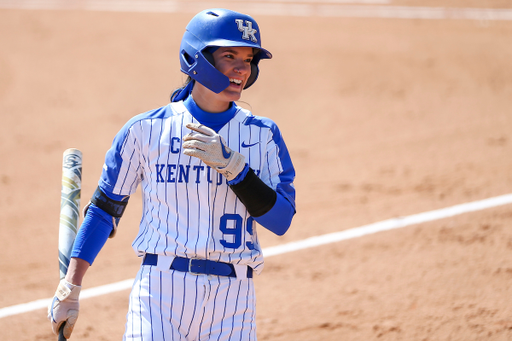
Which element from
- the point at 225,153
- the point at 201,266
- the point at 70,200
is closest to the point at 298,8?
the point at 70,200

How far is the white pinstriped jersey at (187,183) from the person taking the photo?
2.55 metres

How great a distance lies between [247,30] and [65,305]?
163 cm

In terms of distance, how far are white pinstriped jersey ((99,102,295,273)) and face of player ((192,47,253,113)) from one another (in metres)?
0.11

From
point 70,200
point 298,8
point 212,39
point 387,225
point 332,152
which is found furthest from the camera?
point 298,8

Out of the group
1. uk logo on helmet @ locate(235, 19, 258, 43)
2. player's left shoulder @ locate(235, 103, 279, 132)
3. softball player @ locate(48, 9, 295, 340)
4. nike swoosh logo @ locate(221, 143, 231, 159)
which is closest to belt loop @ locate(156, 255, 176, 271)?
softball player @ locate(48, 9, 295, 340)

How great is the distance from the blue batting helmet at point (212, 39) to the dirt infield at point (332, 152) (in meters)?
2.65

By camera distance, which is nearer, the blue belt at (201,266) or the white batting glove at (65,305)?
the blue belt at (201,266)

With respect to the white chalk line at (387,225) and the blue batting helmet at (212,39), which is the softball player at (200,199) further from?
the white chalk line at (387,225)

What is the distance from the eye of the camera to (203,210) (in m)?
2.57

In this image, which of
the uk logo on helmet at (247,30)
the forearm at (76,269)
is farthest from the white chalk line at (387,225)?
the uk logo on helmet at (247,30)

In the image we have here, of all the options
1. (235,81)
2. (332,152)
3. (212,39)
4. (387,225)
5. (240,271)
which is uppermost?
(212,39)

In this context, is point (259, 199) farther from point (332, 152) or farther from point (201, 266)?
point (332, 152)

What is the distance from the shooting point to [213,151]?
242 cm

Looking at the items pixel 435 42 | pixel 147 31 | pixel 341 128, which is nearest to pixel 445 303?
pixel 341 128
